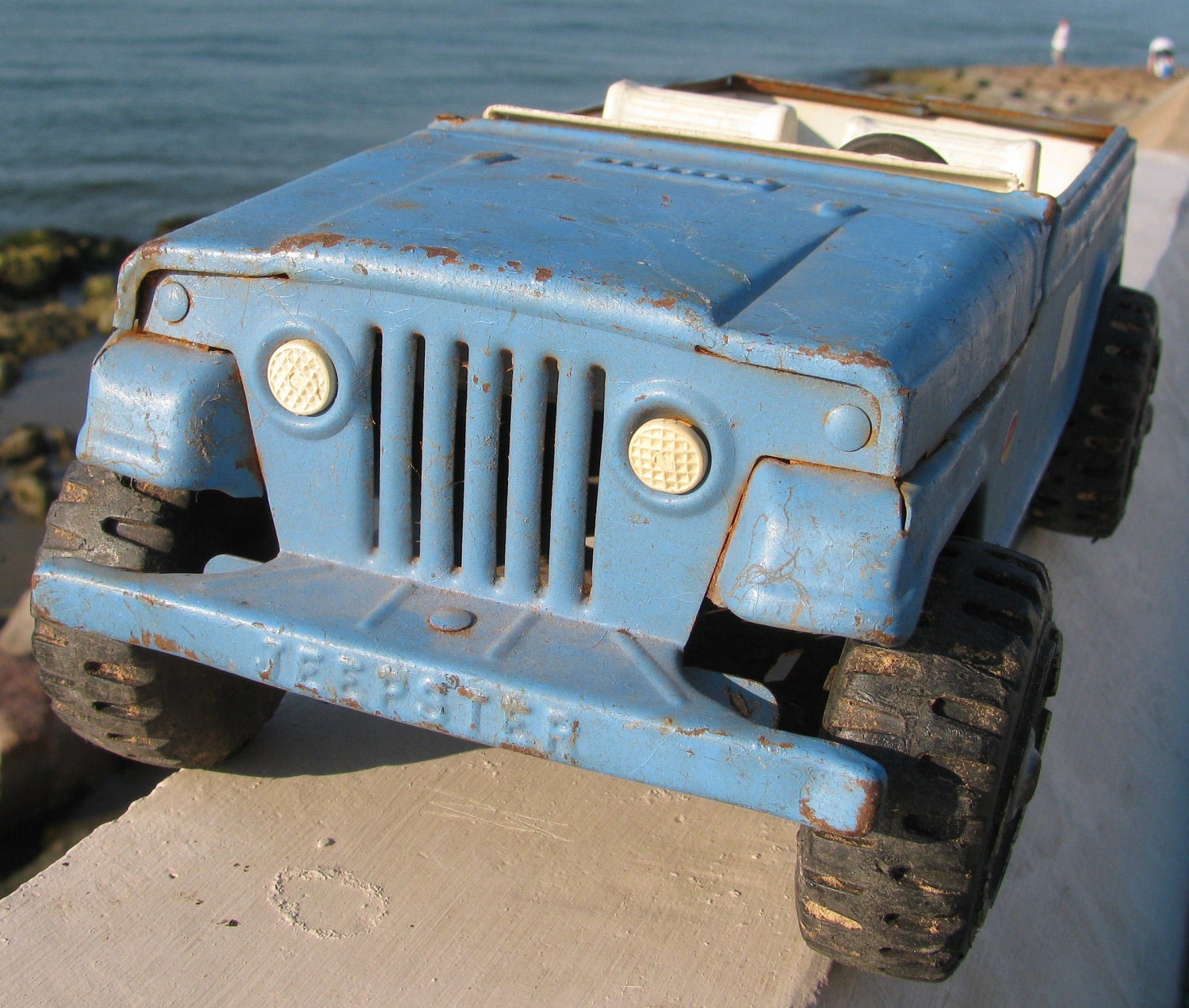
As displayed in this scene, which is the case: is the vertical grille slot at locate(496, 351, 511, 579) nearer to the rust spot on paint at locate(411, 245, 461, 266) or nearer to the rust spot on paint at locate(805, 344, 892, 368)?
the rust spot on paint at locate(411, 245, 461, 266)

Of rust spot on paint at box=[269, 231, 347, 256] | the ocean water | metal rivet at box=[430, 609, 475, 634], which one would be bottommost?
the ocean water

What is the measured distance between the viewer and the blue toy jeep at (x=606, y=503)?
7.18 feet

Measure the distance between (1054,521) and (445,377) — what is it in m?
2.83

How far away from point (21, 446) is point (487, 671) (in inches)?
292

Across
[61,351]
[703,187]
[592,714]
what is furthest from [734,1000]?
[61,351]

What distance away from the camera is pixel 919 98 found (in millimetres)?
5629

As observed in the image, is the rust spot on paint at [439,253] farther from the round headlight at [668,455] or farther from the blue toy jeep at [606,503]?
the round headlight at [668,455]

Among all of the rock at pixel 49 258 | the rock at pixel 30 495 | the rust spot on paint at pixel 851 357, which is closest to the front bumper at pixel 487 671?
the rust spot on paint at pixel 851 357

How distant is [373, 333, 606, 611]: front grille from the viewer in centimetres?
238

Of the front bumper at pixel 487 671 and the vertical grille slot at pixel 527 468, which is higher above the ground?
the vertical grille slot at pixel 527 468

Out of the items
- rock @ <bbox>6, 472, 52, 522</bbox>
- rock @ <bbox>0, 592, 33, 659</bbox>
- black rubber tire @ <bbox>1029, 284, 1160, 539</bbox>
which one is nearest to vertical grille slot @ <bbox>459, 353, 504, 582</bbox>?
black rubber tire @ <bbox>1029, 284, 1160, 539</bbox>

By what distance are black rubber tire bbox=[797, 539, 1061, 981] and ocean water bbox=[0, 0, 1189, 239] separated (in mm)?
12470

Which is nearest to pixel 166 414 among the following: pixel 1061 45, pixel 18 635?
pixel 18 635

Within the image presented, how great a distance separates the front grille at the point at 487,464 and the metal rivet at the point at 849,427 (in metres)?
0.44
